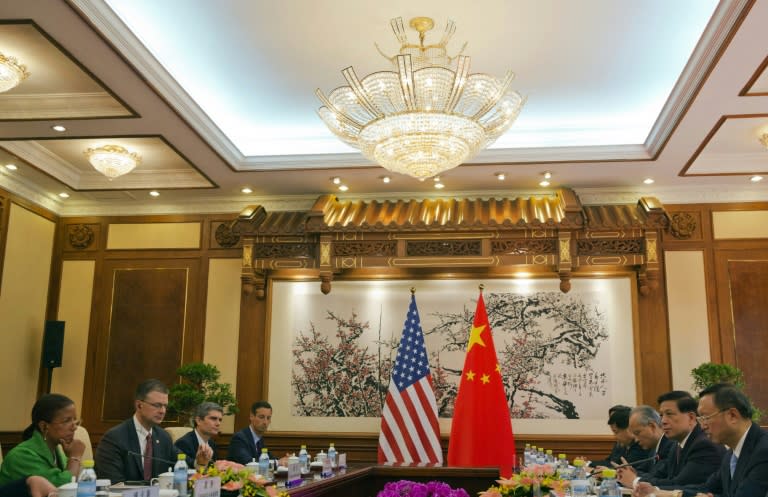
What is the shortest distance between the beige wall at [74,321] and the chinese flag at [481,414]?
4.05 m

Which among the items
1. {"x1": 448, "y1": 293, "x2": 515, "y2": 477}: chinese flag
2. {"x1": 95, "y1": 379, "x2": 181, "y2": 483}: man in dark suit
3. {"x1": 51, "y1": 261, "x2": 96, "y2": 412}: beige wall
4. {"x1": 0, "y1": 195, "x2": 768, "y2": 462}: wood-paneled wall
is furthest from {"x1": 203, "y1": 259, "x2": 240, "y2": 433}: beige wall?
{"x1": 95, "y1": 379, "x2": 181, "y2": 483}: man in dark suit

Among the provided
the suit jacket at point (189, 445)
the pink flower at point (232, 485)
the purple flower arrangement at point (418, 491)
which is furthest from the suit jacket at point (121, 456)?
the purple flower arrangement at point (418, 491)

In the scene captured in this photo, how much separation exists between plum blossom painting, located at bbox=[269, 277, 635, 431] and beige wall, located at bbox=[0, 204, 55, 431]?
2551 mm

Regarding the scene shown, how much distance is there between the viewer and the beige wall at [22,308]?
288 inches

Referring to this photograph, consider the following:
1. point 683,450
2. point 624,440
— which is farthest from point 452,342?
point 683,450

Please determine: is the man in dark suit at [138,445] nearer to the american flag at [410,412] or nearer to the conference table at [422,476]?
the conference table at [422,476]

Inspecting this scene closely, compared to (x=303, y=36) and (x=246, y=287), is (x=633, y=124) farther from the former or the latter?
(x=246, y=287)

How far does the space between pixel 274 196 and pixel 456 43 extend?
3272mm

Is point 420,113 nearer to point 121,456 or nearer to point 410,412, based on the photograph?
point 121,456

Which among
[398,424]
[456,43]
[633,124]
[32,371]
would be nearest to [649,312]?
[633,124]

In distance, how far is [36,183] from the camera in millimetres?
7590

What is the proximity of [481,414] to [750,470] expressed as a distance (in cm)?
377

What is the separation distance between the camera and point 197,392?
274 inches

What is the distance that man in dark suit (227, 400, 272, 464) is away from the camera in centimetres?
555
